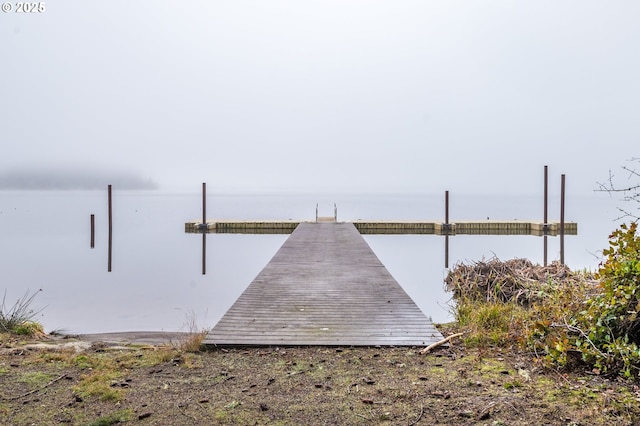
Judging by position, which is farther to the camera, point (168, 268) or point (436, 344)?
point (168, 268)

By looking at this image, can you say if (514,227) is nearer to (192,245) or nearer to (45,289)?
(192,245)

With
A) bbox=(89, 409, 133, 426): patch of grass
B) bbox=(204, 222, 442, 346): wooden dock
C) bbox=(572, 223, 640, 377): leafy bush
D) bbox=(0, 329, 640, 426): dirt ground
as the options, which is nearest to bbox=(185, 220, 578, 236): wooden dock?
bbox=(204, 222, 442, 346): wooden dock

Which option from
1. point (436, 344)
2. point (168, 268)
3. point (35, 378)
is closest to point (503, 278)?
point (436, 344)

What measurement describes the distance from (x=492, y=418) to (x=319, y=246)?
831 cm

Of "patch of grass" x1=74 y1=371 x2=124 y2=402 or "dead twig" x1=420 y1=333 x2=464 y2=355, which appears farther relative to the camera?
"dead twig" x1=420 y1=333 x2=464 y2=355

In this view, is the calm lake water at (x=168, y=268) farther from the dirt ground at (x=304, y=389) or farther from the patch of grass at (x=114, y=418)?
the patch of grass at (x=114, y=418)

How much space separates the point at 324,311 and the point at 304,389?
1.96 metres

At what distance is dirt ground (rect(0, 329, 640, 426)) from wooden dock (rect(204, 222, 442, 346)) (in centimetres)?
22

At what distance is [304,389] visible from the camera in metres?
3.14

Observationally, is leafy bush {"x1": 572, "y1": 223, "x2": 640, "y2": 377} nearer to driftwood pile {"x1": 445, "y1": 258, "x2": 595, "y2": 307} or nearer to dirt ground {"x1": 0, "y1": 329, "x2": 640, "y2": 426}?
dirt ground {"x1": 0, "y1": 329, "x2": 640, "y2": 426}

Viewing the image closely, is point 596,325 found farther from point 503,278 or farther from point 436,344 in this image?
point 503,278

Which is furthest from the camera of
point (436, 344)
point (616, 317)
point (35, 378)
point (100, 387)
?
point (436, 344)

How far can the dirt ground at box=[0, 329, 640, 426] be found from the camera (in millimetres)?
2709

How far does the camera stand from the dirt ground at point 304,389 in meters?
2.71
